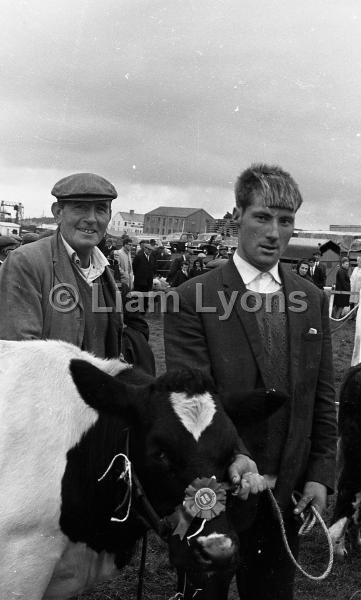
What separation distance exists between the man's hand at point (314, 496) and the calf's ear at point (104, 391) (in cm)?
85

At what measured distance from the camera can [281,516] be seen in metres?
2.61

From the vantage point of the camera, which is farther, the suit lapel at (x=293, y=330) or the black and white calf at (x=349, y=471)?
the black and white calf at (x=349, y=471)

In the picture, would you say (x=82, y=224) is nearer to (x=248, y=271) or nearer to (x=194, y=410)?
(x=248, y=271)

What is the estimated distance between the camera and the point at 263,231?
2707 millimetres

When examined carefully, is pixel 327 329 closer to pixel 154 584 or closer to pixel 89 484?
pixel 89 484

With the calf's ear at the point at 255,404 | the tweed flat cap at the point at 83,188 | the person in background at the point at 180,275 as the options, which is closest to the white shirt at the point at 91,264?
the tweed flat cap at the point at 83,188

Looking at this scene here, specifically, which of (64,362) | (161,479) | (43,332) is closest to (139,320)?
(43,332)

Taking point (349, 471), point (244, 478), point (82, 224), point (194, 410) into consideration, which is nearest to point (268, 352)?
point (194, 410)

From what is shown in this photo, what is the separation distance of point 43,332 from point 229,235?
38693 mm

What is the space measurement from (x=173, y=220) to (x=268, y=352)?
259 feet

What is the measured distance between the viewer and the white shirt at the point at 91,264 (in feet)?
11.9

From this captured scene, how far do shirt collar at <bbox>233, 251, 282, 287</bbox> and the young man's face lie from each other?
26mm

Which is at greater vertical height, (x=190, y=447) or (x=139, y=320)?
(x=139, y=320)

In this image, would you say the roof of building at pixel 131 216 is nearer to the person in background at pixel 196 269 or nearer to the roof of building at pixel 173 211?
the roof of building at pixel 173 211
